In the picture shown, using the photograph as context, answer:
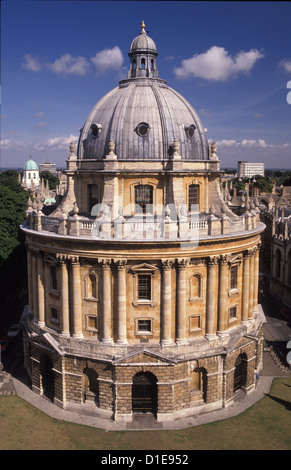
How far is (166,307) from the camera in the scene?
34438 mm

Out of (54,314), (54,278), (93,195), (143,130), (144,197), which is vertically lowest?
(54,314)

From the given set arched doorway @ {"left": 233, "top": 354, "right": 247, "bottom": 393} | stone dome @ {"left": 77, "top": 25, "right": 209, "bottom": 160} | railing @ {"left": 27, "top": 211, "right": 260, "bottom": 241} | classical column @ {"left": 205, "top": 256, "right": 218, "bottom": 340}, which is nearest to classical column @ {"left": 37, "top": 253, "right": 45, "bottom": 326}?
railing @ {"left": 27, "top": 211, "right": 260, "bottom": 241}

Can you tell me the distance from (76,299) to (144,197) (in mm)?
10692

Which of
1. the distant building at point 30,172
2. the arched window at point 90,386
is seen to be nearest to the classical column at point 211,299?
the arched window at point 90,386

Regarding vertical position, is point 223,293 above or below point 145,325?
above

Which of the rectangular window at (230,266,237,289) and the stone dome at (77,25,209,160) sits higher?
the stone dome at (77,25,209,160)

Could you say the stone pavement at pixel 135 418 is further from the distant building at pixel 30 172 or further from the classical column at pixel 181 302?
the distant building at pixel 30 172

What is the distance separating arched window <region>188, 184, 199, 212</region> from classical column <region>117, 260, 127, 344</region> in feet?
31.1

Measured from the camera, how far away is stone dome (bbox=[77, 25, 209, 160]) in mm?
37531

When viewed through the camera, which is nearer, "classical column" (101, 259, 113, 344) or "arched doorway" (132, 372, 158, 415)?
"classical column" (101, 259, 113, 344)

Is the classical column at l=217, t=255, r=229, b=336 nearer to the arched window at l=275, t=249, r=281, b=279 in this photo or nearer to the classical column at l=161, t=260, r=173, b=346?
the classical column at l=161, t=260, r=173, b=346

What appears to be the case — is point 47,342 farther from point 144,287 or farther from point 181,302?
point 181,302

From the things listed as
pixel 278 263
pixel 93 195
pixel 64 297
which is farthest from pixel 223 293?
pixel 278 263
